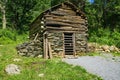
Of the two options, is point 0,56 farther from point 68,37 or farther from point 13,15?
point 13,15

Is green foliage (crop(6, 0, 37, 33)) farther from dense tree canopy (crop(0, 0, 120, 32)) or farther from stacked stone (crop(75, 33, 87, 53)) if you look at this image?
stacked stone (crop(75, 33, 87, 53))

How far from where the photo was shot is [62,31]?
22.7m

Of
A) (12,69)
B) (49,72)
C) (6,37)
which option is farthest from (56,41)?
(6,37)

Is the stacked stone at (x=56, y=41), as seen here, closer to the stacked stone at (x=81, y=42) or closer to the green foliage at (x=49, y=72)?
the stacked stone at (x=81, y=42)

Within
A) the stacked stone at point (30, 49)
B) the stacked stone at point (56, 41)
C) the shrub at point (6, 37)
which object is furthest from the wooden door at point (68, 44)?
the shrub at point (6, 37)

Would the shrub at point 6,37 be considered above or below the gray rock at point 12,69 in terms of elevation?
below

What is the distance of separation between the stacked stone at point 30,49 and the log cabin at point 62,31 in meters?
0.53

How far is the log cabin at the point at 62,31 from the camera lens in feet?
Result: 71.7

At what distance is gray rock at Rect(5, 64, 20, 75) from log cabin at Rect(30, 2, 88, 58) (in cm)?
581

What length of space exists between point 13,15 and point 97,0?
50.2 ft

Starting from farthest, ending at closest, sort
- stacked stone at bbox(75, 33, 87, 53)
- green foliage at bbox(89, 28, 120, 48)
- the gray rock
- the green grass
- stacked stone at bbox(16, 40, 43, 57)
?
1. green foliage at bbox(89, 28, 120, 48)
2. stacked stone at bbox(75, 33, 87, 53)
3. stacked stone at bbox(16, 40, 43, 57)
4. the gray rock
5. the green grass

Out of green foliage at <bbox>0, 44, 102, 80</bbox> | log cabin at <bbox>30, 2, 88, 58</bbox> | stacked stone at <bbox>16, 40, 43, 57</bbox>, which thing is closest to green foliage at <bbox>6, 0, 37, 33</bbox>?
log cabin at <bbox>30, 2, 88, 58</bbox>

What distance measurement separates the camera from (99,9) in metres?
42.6

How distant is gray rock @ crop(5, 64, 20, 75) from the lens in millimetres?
14777
